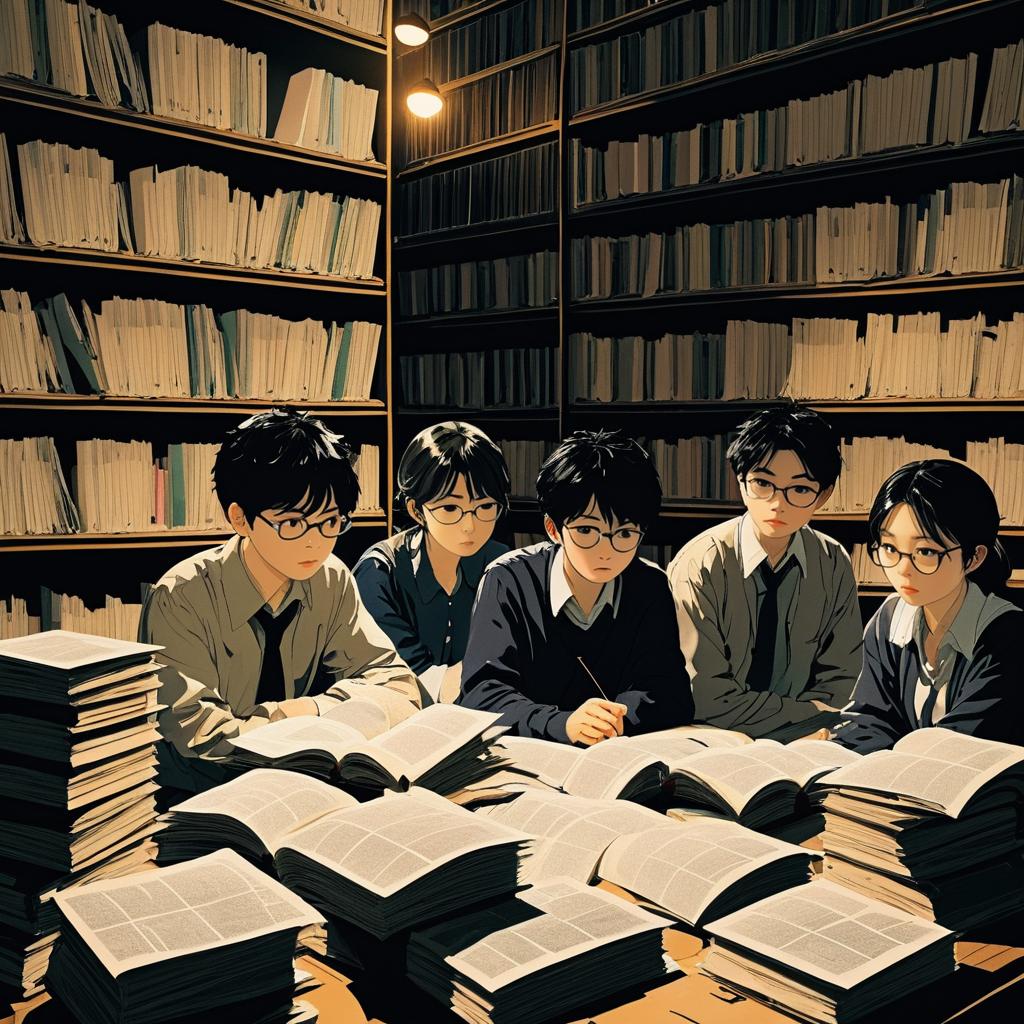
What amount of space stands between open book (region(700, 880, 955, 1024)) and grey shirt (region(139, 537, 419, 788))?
2.42ft

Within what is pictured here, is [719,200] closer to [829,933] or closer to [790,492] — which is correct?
[790,492]

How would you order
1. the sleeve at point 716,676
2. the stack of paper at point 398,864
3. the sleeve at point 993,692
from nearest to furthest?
the stack of paper at point 398,864 → the sleeve at point 993,692 → the sleeve at point 716,676

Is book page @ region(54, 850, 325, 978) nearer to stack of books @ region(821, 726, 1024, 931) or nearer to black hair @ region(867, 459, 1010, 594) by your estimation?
stack of books @ region(821, 726, 1024, 931)

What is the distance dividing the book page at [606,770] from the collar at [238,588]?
686mm

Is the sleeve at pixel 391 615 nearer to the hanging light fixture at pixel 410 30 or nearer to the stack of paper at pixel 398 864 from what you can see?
the stack of paper at pixel 398 864

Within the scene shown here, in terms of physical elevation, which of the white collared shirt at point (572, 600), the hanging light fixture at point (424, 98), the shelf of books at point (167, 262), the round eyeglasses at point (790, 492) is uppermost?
the hanging light fixture at point (424, 98)

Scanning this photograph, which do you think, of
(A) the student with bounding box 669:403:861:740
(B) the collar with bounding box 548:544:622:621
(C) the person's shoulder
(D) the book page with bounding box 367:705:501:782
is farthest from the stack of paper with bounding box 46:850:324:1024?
(C) the person's shoulder

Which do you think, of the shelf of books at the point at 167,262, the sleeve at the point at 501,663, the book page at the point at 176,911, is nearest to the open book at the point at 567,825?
the book page at the point at 176,911

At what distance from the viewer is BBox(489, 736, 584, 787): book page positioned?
1.33 metres

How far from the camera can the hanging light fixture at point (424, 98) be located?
10.6 ft

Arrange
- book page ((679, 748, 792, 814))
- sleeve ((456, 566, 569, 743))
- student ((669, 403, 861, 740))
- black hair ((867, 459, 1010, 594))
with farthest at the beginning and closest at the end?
student ((669, 403, 861, 740)), sleeve ((456, 566, 569, 743)), black hair ((867, 459, 1010, 594)), book page ((679, 748, 792, 814))

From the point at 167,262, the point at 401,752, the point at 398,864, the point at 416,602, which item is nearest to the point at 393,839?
the point at 398,864

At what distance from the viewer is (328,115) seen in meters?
3.39

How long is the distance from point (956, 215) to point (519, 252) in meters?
1.72
